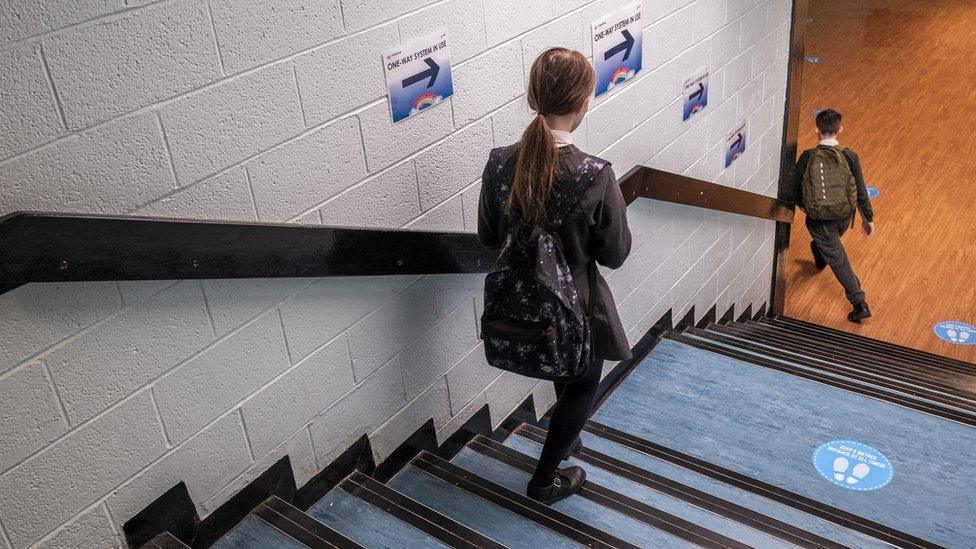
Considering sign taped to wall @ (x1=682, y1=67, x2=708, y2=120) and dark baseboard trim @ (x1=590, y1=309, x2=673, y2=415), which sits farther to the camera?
sign taped to wall @ (x1=682, y1=67, x2=708, y2=120)

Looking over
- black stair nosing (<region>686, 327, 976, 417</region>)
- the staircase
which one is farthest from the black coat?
black stair nosing (<region>686, 327, 976, 417</region>)

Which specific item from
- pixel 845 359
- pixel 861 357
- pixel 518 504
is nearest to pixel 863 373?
pixel 845 359

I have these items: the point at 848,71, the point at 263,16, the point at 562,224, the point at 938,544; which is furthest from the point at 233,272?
the point at 848,71

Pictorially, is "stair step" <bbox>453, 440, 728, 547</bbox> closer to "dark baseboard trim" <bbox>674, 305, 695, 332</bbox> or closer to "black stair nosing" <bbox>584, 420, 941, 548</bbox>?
"black stair nosing" <bbox>584, 420, 941, 548</bbox>

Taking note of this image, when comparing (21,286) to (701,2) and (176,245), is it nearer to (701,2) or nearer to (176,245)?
(176,245)

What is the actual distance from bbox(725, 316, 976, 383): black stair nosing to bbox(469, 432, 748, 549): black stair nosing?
8.30 ft

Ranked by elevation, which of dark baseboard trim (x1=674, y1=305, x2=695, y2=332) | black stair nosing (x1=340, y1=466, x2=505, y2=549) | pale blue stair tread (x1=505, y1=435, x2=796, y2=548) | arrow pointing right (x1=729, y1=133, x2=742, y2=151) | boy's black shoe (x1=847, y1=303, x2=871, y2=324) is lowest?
boy's black shoe (x1=847, y1=303, x2=871, y2=324)

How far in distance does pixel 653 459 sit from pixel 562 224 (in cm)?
120

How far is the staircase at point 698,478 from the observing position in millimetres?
2170

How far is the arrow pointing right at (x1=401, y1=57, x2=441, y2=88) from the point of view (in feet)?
6.97

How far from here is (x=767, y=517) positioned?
2387mm

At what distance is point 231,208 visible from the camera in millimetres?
1784

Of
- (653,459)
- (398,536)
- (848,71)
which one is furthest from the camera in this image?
(848,71)

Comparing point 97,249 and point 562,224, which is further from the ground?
point 97,249
